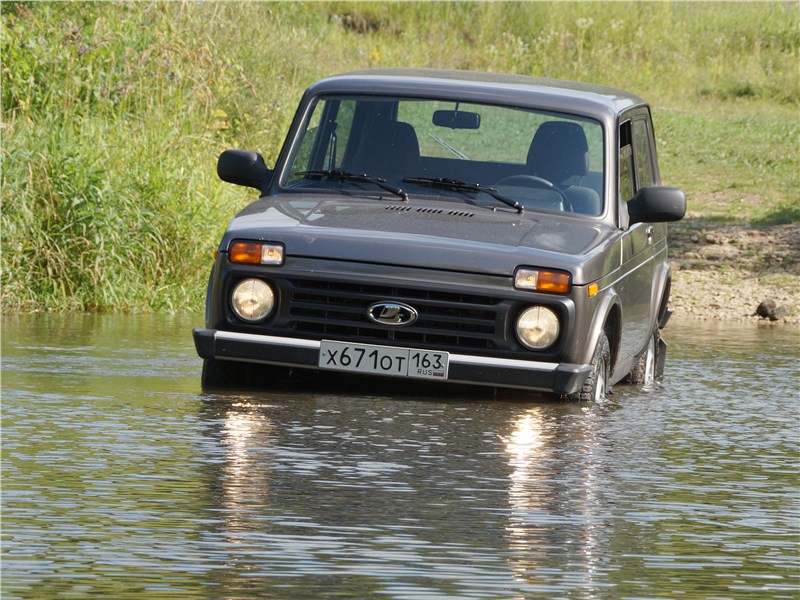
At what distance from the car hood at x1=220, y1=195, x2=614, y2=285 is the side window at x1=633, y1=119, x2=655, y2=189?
60.5 inches

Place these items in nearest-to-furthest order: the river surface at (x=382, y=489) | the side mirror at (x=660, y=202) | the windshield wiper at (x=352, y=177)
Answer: the river surface at (x=382, y=489)
the windshield wiper at (x=352, y=177)
the side mirror at (x=660, y=202)

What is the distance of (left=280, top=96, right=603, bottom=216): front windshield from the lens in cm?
974

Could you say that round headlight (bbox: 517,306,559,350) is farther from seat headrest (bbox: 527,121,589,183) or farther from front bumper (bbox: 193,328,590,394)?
seat headrest (bbox: 527,121,589,183)

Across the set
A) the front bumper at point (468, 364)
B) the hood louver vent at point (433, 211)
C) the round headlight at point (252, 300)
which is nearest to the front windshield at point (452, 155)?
the hood louver vent at point (433, 211)

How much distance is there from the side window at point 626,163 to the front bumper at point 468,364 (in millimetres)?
1747

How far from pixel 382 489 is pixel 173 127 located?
31.1 ft

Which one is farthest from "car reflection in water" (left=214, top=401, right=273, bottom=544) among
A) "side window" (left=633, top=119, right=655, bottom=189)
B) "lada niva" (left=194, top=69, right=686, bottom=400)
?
"side window" (left=633, top=119, right=655, bottom=189)

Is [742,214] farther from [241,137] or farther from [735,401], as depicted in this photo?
[735,401]

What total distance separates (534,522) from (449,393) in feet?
10.2

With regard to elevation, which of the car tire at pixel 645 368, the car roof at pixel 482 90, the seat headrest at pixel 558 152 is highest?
the car roof at pixel 482 90

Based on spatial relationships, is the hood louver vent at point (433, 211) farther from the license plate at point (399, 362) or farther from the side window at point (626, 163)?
the side window at point (626, 163)

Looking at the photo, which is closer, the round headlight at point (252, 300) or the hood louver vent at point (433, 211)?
the round headlight at point (252, 300)

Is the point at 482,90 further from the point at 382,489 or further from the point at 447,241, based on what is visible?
the point at 382,489

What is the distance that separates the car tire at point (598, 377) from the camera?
8.97m
